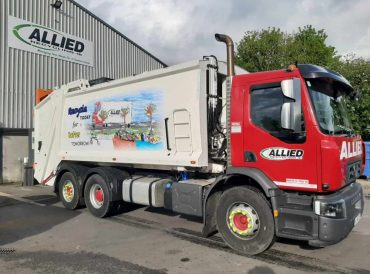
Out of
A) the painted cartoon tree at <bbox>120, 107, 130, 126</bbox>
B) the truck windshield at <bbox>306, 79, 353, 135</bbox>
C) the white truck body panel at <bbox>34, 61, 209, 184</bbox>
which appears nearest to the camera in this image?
the truck windshield at <bbox>306, 79, 353, 135</bbox>

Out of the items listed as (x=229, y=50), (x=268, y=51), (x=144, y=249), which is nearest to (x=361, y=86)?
(x=268, y=51)

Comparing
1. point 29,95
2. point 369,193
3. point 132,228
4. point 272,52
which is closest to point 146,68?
point 29,95

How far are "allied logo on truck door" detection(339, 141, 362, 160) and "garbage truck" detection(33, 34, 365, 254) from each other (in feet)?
0.06

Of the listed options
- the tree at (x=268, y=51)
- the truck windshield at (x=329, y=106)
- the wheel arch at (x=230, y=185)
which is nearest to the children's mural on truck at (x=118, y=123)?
the wheel arch at (x=230, y=185)

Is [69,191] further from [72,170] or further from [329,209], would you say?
[329,209]

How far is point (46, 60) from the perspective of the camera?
1656 cm

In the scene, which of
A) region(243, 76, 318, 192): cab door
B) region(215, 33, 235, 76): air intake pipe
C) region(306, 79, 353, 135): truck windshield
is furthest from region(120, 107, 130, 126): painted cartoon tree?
Result: region(306, 79, 353, 135): truck windshield

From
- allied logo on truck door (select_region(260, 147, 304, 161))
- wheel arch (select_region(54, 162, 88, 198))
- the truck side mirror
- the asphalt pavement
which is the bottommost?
the asphalt pavement

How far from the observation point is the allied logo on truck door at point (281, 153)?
5.70 meters

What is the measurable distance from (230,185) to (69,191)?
491 cm

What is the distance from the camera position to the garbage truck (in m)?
5.58

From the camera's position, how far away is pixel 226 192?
639 centimetres

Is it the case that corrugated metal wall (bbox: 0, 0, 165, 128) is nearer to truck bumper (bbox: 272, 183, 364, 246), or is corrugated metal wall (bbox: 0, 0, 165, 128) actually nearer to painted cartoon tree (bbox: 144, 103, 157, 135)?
painted cartoon tree (bbox: 144, 103, 157, 135)

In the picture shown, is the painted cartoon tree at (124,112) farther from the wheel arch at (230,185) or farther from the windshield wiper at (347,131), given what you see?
the windshield wiper at (347,131)
